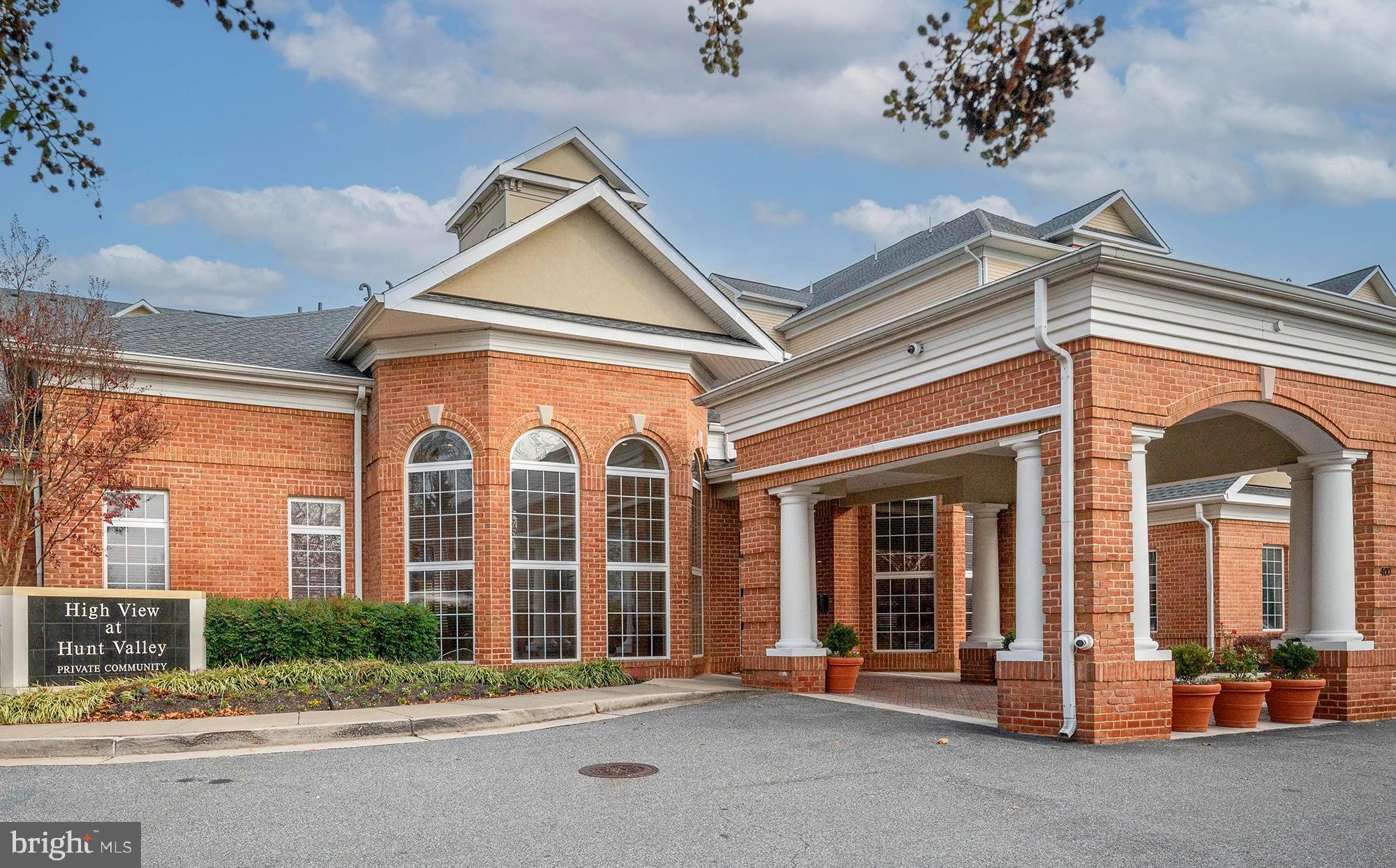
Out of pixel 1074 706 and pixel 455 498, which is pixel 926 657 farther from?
pixel 1074 706

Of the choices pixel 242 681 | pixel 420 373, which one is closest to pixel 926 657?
pixel 420 373

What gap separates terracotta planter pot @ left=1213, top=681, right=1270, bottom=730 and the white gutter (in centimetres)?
1246

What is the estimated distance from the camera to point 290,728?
10953 mm

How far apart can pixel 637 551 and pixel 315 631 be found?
17.1ft

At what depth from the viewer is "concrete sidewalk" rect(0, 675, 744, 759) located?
1020 cm

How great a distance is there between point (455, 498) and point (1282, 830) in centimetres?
1237

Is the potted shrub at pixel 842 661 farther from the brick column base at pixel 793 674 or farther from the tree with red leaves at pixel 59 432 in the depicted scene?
the tree with red leaves at pixel 59 432

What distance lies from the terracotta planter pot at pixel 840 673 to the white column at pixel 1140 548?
517 cm

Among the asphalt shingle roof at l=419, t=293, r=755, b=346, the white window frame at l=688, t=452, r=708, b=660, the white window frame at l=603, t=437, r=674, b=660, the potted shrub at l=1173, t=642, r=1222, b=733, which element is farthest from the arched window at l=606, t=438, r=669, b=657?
the potted shrub at l=1173, t=642, r=1222, b=733

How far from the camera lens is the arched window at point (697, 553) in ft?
63.2

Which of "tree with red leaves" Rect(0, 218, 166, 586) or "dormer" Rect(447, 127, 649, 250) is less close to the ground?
"dormer" Rect(447, 127, 649, 250)

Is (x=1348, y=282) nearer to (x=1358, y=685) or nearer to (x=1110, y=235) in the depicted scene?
(x=1110, y=235)

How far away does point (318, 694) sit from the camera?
42.8 feet

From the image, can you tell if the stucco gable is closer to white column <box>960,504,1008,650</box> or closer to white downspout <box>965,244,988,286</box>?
white column <box>960,504,1008,650</box>
